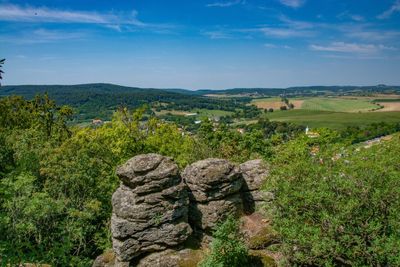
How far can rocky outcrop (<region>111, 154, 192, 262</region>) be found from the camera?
20938 millimetres

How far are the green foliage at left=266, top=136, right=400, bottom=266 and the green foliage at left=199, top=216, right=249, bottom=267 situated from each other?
8.54ft

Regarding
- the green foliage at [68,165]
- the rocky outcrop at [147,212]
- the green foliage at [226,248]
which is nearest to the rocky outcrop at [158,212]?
the rocky outcrop at [147,212]

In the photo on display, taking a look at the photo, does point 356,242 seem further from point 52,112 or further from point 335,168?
point 52,112

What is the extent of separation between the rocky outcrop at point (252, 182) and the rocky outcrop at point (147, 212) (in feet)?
16.2

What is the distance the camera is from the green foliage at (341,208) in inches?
558

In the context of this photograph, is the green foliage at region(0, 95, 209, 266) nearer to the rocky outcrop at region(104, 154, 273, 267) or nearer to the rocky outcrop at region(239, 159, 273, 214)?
the rocky outcrop at region(104, 154, 273, 267)

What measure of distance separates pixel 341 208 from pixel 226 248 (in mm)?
6097

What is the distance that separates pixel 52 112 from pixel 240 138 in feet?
78.3

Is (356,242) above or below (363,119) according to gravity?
above

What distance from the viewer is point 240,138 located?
4534 cm

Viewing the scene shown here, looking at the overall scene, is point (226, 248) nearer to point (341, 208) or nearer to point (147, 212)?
point (147, 212)

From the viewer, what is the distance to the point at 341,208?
14.6 m

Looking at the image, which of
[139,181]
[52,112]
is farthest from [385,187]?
[52,112]

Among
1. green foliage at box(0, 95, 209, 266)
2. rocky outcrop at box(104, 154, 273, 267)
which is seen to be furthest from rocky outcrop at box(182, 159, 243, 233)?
green foliage at box(0, 95, 209, 266)
